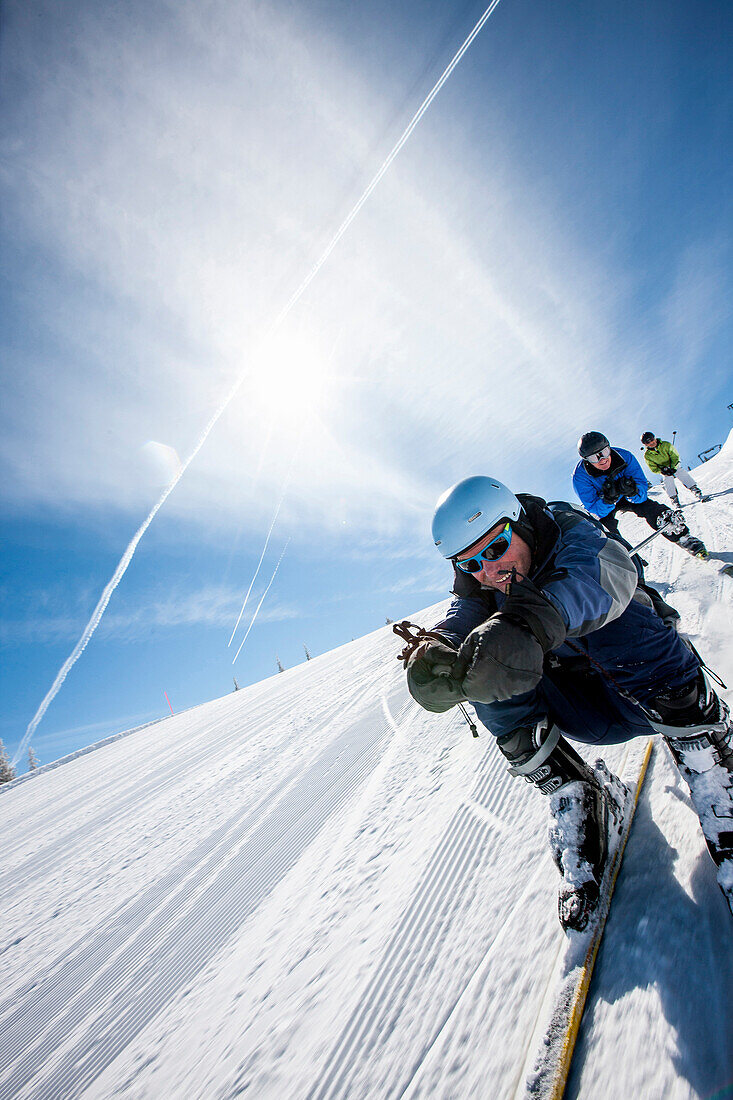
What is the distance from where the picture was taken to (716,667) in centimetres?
303

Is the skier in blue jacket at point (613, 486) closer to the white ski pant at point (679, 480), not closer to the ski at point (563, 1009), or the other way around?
the white ski pant at point (679, 480)

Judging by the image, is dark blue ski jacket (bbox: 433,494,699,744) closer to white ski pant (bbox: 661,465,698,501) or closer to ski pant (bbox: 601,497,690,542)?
ski pant (bbox: 601,497,690,542)

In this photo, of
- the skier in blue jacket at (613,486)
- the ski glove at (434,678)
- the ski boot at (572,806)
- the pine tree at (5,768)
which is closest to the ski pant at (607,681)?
the ski boot at (572,806)

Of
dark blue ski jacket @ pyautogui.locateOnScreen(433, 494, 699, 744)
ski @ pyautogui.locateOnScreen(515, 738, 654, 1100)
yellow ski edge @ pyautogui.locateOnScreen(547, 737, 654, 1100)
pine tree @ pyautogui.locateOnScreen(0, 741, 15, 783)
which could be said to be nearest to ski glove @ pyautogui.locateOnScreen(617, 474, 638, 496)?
dark blue ski jacket @ pyautogui.locateOnScreen(433, 494, 699, 744)

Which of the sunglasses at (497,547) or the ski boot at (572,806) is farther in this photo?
the sunglasses at (497,547)

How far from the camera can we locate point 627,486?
19.5 feet

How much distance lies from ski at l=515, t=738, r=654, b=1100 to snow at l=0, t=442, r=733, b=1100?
3cm

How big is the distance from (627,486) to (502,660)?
5526mm

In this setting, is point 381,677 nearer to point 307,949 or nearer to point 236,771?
point 236,771

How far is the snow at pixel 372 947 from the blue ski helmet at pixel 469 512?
1.61m

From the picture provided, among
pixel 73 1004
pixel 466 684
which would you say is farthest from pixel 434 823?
pixel 73 1004

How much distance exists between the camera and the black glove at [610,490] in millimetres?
5965

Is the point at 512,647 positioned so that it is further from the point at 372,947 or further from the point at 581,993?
the point at 372,947

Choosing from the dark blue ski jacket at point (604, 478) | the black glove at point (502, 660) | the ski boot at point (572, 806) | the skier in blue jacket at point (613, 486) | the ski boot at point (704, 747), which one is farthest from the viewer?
the dark blue ski jacket at point (604, 478)
